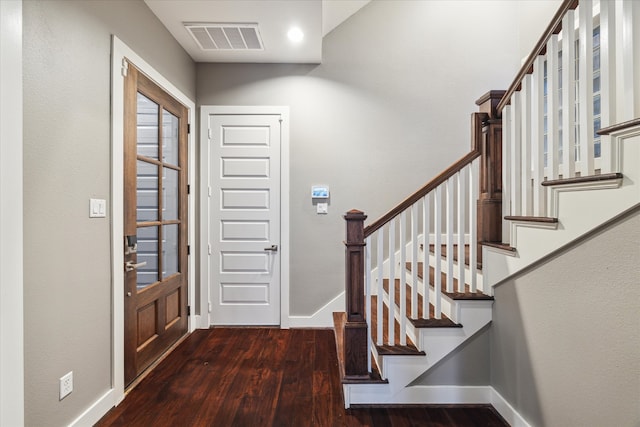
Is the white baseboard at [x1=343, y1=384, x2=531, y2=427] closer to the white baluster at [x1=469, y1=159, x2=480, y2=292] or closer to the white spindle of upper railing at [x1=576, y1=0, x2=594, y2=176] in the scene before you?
the white baluster at [x1=469, y1=159, x2=480, y2=292]

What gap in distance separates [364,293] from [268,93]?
2.35m

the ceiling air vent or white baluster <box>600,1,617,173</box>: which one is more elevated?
the ceiling air vent

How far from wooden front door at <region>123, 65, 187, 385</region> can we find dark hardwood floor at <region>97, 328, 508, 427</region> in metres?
0.25

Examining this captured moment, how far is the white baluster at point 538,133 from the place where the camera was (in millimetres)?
1746

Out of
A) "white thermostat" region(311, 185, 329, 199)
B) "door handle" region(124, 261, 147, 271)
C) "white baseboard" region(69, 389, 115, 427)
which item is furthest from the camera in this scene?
"white thermostat" region(311, 185, 329, 199)

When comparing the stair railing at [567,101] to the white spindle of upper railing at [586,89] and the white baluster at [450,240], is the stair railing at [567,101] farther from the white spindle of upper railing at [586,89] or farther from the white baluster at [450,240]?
the white baluster at [450,240]

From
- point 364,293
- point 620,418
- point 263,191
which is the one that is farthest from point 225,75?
point 620,418

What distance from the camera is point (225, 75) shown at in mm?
3514

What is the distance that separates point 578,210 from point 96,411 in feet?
8.83

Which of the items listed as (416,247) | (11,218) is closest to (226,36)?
(11,218)

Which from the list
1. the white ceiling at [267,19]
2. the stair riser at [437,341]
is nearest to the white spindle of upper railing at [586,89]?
the stair riser at [437,341]

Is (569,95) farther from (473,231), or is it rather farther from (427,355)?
(427,355)

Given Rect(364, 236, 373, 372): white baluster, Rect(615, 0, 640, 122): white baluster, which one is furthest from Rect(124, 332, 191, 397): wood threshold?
Rect(615, 0, 640, 122): white baluster

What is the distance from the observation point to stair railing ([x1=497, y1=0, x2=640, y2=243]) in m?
1.31
